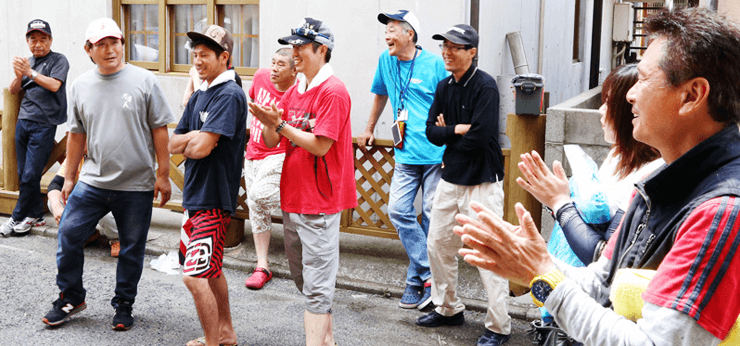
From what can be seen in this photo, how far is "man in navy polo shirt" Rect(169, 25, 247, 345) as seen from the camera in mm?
4488

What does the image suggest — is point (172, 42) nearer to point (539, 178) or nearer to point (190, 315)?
point (190, 315)

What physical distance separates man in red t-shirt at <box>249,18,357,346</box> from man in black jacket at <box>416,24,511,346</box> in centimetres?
95

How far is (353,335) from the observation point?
17.2 feet

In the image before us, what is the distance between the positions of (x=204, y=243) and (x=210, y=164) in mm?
497

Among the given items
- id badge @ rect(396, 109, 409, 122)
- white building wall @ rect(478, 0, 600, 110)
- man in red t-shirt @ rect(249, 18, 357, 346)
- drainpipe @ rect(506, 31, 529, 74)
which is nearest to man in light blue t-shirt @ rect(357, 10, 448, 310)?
id badge @ rect(396, 109, 409, 122)

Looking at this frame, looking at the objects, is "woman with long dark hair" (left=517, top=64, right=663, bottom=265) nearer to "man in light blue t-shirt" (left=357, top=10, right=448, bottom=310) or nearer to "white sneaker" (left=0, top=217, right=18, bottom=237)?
"man in light blue t-shirt" (left=357, top=10, right=448, bottom=310)

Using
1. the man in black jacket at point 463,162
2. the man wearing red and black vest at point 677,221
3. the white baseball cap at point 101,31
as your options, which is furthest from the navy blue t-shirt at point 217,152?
the man wearing red and black vest at point 677,221

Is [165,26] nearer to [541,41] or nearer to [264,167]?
[264,167]

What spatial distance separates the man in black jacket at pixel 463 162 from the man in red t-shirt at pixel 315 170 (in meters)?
0.95

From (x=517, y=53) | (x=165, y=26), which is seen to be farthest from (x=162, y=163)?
(x=517, y=53)

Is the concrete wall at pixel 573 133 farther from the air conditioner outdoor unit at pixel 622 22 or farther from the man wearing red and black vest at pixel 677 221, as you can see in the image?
the air conditioner outdoor unit at pixel 622 22

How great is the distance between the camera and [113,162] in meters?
5.09

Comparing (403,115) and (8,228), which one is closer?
(403,115)

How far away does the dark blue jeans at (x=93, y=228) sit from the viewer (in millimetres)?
5152
